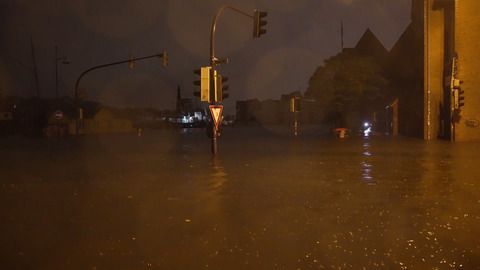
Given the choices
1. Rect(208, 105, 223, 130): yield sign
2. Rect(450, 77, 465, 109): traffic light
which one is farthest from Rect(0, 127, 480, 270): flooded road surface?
Rect(450, 77, 465, 109): traffic light

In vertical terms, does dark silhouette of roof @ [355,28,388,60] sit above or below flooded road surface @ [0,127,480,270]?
above

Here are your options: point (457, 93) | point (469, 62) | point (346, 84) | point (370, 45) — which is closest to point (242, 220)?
point (457, 93)

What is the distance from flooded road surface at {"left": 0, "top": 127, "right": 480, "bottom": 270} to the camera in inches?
261

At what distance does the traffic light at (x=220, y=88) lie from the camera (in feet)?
77.7

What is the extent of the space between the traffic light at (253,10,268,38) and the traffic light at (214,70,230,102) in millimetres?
2525

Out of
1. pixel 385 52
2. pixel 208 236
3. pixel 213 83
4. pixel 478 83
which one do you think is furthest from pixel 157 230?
pixel 385 52

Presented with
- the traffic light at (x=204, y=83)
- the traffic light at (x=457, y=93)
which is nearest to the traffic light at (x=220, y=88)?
the traffic light at (x=204, y=83)

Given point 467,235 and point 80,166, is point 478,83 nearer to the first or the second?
point 80,166

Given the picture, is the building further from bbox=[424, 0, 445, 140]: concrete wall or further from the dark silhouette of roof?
the dark silhouette of roof

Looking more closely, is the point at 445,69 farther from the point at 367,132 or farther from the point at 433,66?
the point at 367,132

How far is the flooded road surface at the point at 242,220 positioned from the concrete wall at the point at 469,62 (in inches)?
777

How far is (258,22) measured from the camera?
2212 centimetres

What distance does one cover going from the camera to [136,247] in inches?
284

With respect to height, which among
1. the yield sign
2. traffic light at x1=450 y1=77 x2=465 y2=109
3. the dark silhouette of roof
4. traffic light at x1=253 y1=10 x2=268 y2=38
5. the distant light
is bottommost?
the distant light
